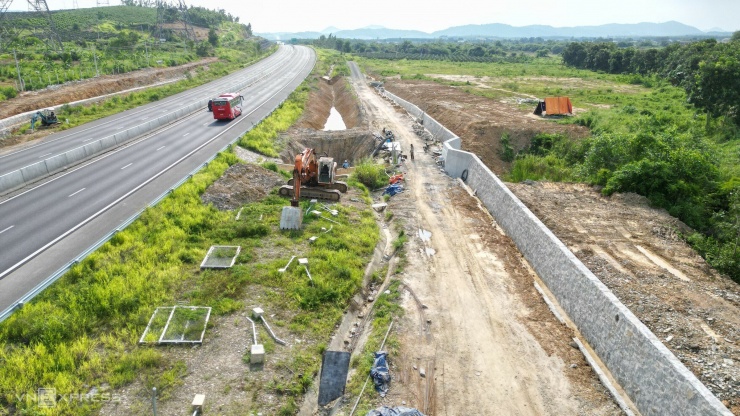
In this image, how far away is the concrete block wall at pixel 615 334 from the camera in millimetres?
10828

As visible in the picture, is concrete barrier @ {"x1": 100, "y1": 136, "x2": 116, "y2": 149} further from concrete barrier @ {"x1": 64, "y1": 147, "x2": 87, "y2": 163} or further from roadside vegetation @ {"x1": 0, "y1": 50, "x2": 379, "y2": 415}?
roadside vegetation @ {"x1": 0, "y1": 50, "x2": 379, "y2": 415}

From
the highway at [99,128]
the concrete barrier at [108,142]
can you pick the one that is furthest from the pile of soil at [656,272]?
the highway at [99,128]

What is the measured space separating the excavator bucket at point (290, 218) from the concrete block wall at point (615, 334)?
1138 centimetres

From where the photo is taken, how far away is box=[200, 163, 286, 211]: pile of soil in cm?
2461

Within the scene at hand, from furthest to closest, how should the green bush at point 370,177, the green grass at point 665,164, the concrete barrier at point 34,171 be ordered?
the green bush at point 370,177 → the concrete barrier at point 34,171 → the green grass at point 665,164

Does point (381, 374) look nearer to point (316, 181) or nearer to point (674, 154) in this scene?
point (316, 181)

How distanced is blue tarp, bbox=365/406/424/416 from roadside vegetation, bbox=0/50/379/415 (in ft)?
7.83

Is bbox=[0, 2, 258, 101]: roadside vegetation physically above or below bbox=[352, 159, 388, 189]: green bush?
above

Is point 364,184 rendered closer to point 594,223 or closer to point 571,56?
point 594,223

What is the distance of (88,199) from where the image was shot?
79.5 feet

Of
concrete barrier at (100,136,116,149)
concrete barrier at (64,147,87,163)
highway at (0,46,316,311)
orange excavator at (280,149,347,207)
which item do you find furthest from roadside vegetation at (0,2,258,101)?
orange excavator at (280,149,347,207)

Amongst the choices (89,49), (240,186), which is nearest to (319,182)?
(240,186)

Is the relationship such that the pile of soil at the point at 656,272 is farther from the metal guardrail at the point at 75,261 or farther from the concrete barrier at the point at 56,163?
the concrete barrier at the point at 56,163

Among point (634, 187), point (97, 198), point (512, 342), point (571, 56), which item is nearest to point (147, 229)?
point (97, 198)
